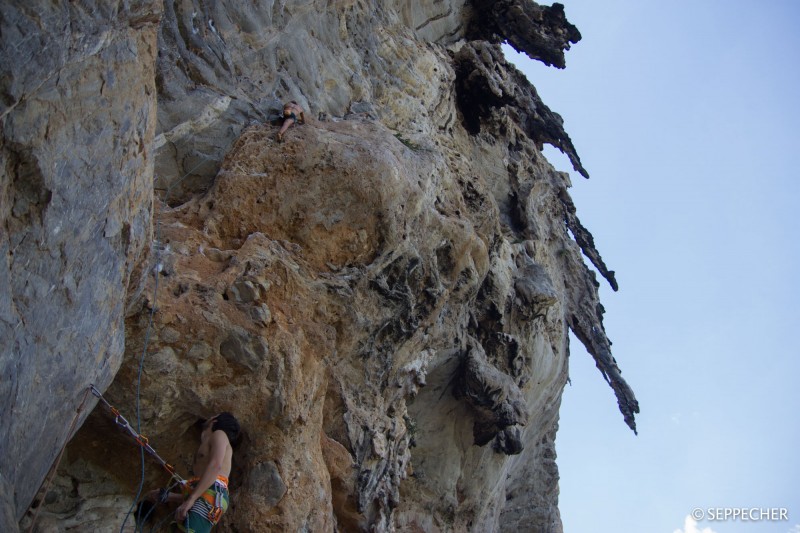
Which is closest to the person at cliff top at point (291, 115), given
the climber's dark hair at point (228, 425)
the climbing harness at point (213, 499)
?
the climber's dark hair at point (228, 425)

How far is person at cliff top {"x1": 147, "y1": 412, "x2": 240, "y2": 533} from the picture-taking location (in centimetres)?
477

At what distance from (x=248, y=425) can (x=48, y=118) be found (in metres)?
2.96

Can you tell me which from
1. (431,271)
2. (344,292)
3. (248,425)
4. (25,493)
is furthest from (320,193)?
(25,493)

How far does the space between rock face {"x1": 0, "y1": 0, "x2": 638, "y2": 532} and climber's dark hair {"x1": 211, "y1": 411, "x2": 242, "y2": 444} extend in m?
0.29

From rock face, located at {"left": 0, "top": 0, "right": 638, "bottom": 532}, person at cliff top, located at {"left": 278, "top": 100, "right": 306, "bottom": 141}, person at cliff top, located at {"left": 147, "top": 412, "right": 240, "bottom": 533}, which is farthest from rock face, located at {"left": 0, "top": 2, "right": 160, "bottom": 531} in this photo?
person at cliff top, located at {"left": 278, "top": 100, "right": 306, "bottom": 141}

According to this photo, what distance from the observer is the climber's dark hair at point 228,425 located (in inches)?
212

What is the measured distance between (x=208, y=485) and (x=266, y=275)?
6.71 ft

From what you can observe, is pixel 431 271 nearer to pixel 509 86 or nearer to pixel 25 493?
pixel 25 493

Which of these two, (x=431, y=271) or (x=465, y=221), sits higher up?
(x=465, y=221)

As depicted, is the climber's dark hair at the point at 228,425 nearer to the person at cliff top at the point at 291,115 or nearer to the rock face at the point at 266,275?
→ the rock face at the point at 266,275

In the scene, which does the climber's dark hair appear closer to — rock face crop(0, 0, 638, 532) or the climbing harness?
rock face crop(0, 0, 638, 532)

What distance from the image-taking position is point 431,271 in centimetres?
842

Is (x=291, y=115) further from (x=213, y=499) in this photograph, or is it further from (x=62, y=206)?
(x=213, y=499)

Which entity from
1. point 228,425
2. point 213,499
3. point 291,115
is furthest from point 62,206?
point 291,115
